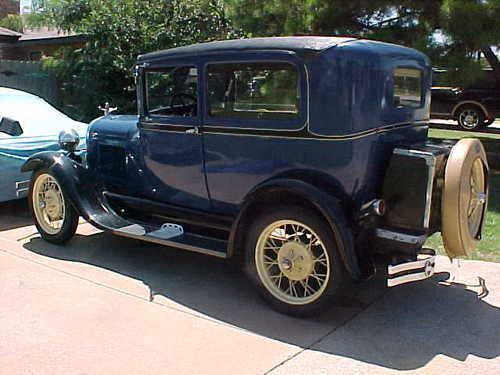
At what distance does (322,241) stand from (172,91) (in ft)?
6.52

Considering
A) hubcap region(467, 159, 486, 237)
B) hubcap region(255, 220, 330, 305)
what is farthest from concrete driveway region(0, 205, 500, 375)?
hubcap region(467, 159, 486, 237)

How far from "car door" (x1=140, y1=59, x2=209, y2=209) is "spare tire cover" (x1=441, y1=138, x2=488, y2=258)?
1.87m

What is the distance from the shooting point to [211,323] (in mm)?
3809

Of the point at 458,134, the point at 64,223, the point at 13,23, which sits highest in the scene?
the point at 13,23

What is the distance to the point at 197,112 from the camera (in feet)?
14.4

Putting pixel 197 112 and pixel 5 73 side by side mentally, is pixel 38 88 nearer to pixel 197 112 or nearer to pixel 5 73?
pixel 5 73

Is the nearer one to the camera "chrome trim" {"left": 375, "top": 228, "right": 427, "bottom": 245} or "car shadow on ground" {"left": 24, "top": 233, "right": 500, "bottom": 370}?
"car shadow on ground" {"left": 24, "top": 233, "right": 500, "bottom": 370}

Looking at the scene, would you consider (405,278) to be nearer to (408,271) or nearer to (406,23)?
(408,271)

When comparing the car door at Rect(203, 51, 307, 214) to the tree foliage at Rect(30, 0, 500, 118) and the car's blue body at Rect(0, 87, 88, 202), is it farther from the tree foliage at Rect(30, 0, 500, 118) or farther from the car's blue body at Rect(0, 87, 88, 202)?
the tree foliage at Rect(30, 0, 500, 118)

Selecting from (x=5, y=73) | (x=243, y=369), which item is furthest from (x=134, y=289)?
(x=5, y=73)

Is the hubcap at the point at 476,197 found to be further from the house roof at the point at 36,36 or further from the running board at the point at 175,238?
the house roof at the point at 36,36

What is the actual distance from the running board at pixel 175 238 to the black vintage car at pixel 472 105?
11.7 m

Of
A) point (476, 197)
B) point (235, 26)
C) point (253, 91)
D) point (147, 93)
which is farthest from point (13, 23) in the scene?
point (476, 197)

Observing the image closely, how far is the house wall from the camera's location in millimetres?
28955
